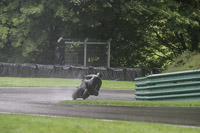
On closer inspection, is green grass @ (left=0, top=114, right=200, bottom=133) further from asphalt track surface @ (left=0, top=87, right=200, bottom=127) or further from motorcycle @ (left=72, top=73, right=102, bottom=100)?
motorcycle @ (left=72, top=73, right=102, bottom=100)

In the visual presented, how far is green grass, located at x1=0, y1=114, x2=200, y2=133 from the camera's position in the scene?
25.0 ft

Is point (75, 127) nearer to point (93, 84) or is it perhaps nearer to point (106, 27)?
point (93, 84)

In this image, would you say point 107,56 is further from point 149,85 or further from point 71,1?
point 149,85

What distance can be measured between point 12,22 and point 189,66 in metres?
23.8

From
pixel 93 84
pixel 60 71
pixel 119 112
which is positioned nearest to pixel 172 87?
pixel 119 112

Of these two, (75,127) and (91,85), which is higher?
(75,127)

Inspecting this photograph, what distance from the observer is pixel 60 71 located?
28.7 meters

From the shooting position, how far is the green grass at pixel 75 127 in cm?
761

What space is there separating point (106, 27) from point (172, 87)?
26.2m

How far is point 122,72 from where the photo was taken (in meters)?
29.2

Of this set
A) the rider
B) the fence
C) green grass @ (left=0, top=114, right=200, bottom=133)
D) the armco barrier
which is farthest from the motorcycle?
the fence

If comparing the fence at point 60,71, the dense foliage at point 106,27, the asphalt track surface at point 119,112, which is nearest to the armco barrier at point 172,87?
the asphalt track surface at point 119,112

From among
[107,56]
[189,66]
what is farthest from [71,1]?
[189,66]

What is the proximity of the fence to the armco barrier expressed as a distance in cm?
1423
